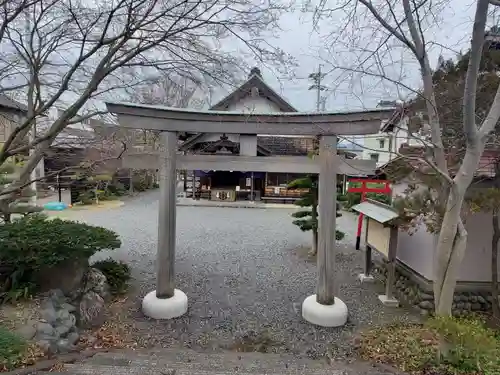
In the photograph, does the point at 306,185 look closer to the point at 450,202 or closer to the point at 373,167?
the point at 373,167

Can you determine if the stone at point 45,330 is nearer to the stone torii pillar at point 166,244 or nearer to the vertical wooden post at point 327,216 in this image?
the stone torii pillar at point 166,244

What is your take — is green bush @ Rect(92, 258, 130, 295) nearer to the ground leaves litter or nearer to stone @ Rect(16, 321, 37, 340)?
stone @ Rect(16, 321, 37, 340)

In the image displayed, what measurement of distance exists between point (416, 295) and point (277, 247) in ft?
14.4

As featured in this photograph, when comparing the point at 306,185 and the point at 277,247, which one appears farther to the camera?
the point at 277,247

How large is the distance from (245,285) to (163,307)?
2.06 meters

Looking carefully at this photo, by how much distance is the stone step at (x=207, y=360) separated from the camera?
338 centimetres

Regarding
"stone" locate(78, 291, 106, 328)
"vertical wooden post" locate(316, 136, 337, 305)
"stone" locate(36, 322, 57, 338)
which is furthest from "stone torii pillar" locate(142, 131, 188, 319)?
"vertical wooden post" locate(316, 136, 337, 305)

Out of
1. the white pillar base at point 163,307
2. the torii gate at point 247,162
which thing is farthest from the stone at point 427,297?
the white pillar base at point 163,307

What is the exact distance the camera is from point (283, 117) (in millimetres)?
4926

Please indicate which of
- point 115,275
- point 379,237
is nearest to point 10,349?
point 115,275

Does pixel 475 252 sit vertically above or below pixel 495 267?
above

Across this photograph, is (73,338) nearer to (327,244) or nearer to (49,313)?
(49,313)

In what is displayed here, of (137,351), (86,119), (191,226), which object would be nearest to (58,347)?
(137,351)

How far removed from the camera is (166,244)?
16.5 feet
